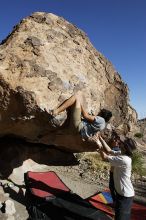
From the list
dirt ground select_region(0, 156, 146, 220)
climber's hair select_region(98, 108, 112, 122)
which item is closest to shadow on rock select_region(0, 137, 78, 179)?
dirt ground select_region(0, 156, 146, 220)

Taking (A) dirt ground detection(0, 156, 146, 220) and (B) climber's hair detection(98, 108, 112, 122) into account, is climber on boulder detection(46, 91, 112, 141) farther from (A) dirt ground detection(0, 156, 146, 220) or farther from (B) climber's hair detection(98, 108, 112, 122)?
(A) dirt ground detection(0, 156, 146, 220)

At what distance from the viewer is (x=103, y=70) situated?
8.31 m

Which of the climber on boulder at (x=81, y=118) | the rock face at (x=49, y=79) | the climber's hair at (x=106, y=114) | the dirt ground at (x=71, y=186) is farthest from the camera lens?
the dirt ground at (x=71, y=186)

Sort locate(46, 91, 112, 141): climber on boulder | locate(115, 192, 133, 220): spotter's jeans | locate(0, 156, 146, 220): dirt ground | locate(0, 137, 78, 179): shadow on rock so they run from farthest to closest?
1. locate(0, 137, 78, 179): shadow on rock
2. locate(0, 156, 146, 220): dirt ground
3. locate(46, 91, 112, 141): climber on boulder
4. locate(115, 192, 133, 220): spotter's jeans

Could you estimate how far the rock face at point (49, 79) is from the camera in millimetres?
6816

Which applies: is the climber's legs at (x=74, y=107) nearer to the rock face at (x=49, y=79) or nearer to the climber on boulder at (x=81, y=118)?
the climber on boulder at (x=81, y=118)

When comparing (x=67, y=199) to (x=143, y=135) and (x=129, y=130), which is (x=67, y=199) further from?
(x=143, y=135)

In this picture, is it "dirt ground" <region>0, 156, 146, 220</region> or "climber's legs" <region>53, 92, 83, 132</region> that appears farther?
"dirt ground" <region>0, 156, 146, 220</region>

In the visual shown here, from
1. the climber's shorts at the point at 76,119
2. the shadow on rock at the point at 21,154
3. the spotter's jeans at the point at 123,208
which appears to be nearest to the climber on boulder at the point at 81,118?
the climber's shorts at the point at 76,119

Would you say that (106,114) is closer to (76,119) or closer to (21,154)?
(76,119)

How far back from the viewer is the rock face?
6816 millimetres

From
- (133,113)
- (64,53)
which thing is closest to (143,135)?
(133,113)

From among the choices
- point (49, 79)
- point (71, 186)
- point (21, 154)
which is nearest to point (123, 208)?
point (49, 79)

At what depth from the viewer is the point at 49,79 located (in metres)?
6.96
